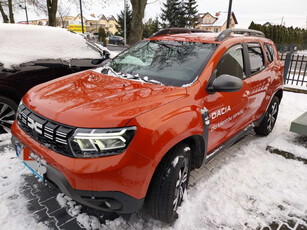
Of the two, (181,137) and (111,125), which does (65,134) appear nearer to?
(111,125)

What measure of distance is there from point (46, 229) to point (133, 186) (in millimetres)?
1040

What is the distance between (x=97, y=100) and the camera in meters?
2.07

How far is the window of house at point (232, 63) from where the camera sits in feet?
9.04

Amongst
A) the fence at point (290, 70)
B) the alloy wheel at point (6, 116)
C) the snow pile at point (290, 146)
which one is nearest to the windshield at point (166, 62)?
the alloy wheel at point (6, 116)

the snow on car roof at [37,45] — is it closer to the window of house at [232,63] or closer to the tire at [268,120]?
the window of house at [232,63]

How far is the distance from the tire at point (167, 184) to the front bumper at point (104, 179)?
18 cm

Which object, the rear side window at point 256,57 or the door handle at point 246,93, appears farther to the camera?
Result: the rear side window at point 256,57

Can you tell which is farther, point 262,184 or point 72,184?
point 262,184

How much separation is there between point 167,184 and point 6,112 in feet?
10.0

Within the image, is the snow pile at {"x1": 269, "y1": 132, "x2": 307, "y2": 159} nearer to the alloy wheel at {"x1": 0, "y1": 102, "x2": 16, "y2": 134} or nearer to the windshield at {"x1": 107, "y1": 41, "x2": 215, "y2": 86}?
the windshield at {"x1": 107, "y1": 41, "x2": 215, "y2": 86}

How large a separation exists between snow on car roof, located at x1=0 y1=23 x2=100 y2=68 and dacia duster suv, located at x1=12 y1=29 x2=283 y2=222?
1.62 metres

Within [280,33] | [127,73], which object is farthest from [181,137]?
[280,33]

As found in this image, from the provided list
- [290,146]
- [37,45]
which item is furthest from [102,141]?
[37,45]

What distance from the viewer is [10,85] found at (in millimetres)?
3756
